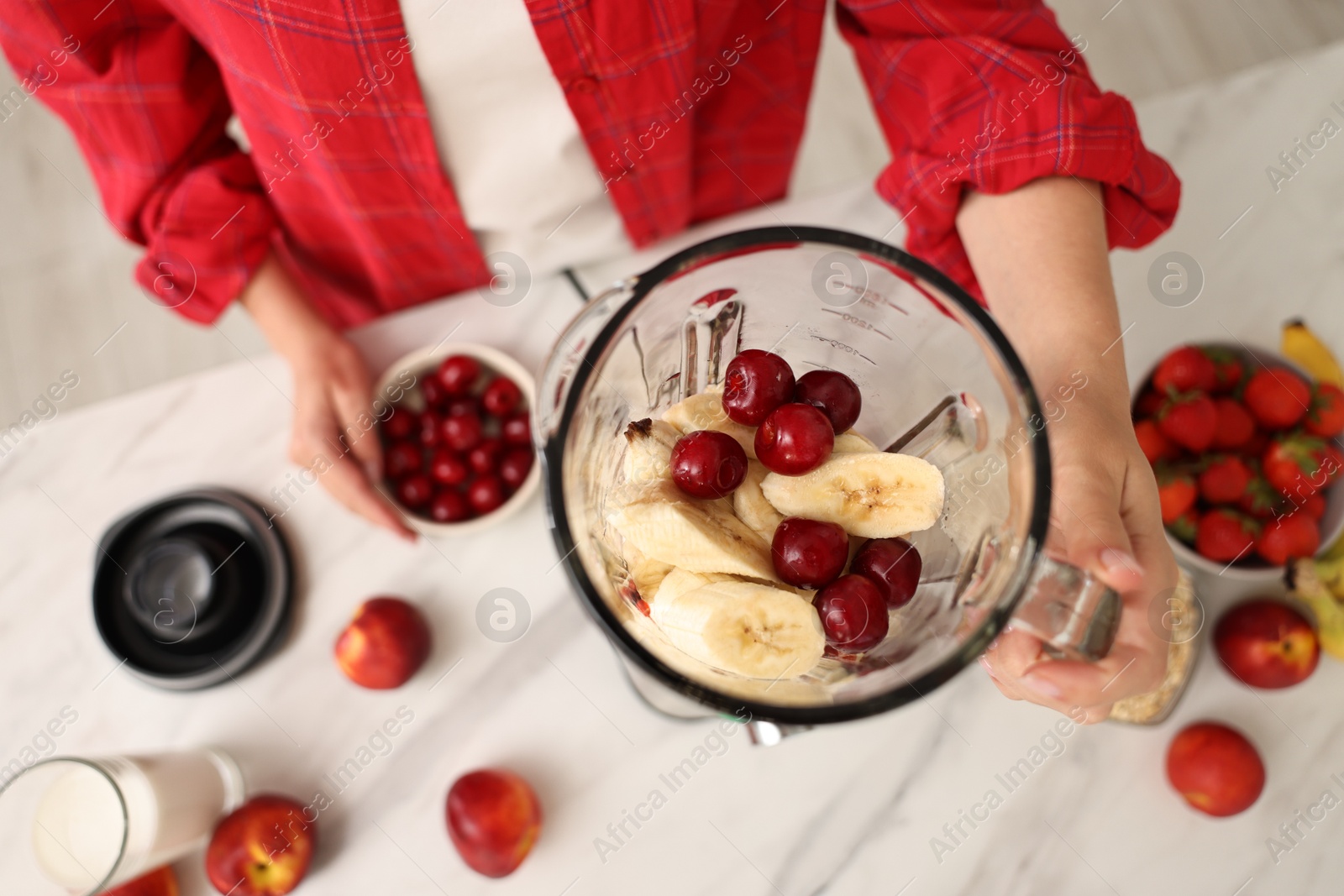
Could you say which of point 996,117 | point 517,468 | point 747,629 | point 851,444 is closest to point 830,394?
point 851,444

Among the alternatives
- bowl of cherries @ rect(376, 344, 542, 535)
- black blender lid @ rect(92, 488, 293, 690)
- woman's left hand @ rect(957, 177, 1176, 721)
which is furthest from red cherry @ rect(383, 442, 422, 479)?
woman's left hand @ rect(957, 177, 1176, 721)

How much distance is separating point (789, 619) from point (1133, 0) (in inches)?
75.3

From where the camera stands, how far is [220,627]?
2.67 feet

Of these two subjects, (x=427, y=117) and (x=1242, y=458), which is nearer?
(x=427, y=117)

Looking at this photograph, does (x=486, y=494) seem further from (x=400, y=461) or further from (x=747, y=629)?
(x=747, y=629)

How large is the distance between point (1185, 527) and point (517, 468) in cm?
66

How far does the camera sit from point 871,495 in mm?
470

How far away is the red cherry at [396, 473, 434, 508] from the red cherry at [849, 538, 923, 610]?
520mm

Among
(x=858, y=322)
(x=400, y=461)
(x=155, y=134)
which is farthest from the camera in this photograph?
(x=400, y=461)

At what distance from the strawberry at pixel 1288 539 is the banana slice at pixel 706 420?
22.9 inches

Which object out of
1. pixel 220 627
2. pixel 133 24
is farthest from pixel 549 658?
pixel 133 24

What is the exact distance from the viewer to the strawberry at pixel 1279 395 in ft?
2.64

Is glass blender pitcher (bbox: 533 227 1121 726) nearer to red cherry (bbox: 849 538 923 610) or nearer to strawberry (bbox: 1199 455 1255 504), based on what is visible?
red cherry (bbox: 849 538 923 610)

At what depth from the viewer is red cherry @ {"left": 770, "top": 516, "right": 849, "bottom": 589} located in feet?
1.44
